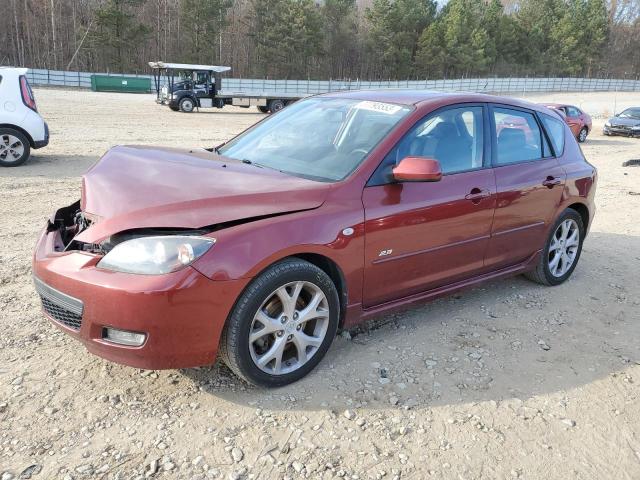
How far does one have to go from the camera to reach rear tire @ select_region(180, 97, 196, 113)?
2662 centimetres

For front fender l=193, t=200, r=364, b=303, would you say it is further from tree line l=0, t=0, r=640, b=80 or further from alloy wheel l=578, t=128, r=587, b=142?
tree line l=0, t=0, r=640, b=80

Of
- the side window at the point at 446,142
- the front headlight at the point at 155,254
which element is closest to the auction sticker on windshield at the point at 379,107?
the side window at the point at 446,142

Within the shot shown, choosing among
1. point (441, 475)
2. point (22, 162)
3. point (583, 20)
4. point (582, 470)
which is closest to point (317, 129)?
point (441, 475)

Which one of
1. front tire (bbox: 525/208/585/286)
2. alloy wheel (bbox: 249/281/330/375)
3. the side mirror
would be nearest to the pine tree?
front tire (bbox: 525/208/585/286)

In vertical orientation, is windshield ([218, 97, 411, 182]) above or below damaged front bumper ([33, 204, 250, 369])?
above

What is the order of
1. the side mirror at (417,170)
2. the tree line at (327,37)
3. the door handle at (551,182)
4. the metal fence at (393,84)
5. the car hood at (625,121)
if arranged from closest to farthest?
the side mirror at (417,170)
the door handle at (551,182)
the car hood at (625,121)
the metal fence at (393,84)
the tree line at (327,37)

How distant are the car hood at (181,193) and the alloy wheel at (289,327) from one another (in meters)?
0.48

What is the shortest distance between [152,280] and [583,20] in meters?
103

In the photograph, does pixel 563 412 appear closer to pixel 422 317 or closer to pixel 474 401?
pixel 474 401

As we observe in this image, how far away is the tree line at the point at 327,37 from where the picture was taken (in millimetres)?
59875

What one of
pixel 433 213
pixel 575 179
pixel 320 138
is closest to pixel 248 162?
pixel 320 138

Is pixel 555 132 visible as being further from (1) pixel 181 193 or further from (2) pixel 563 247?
(1) pixel 181 193

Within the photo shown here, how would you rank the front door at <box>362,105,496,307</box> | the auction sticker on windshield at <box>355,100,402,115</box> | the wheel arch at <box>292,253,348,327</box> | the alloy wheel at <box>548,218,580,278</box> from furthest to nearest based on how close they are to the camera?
1. the alloy wheel at <box>548,218,580,278</box>
2. the auction sticker on windshield at <box>355,100,402,115</box>
3. the front door at <box>362,105,496,307</box>
4. the wheel arch at <box>292,253,348,327</box>

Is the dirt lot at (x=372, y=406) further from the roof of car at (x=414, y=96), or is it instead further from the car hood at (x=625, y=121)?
the car hood at (x=625, y=121)
